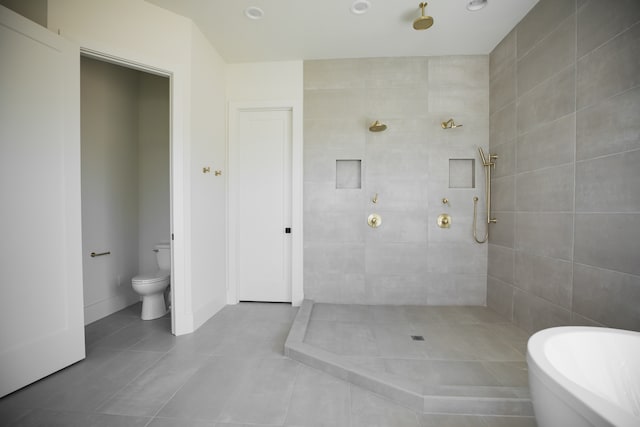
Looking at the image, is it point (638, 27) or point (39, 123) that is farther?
point (39, 123)

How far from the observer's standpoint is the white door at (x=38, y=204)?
1451mm

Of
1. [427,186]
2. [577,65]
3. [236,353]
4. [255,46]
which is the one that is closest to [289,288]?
[236,353]

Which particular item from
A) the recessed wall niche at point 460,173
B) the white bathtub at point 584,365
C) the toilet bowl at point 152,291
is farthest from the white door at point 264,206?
the white bathtub at point 584,365

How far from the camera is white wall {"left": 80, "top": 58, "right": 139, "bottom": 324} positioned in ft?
8.03

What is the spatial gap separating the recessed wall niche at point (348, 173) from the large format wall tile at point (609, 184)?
1.73 metres

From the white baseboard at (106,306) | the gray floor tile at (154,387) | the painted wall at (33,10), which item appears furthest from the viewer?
the white baseboard at (106,306)

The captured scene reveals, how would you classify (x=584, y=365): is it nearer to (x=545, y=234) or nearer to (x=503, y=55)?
(x=545, y=234)

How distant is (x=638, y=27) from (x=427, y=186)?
1.62m

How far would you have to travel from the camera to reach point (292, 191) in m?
2.82

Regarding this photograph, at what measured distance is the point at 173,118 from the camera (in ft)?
7.01

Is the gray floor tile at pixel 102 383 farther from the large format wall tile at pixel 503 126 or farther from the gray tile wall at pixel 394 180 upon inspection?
the large format wall tile at pixel 503 126

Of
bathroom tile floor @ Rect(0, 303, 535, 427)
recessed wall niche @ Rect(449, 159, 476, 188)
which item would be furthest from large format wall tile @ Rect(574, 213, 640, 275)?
recessed wall niche @ Rect(449, 159, 476, 188)

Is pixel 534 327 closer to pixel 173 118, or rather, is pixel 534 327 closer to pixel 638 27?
pixel 638 27

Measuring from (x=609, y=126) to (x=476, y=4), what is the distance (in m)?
1.33
